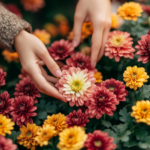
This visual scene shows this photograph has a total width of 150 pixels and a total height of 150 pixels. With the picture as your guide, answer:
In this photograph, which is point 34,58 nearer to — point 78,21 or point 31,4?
point 78,21

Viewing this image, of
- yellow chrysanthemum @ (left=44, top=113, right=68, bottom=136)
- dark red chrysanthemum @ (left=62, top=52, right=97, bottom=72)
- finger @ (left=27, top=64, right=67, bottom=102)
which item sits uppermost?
dark red chrysanthemum @ (left=62, top=52, right=97, bottom=72)

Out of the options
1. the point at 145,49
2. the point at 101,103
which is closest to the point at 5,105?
the point at 101,103

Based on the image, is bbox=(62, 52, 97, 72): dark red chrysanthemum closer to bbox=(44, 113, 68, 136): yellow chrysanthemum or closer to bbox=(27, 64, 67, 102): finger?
bbox=(27, 64, 67, 102): finger

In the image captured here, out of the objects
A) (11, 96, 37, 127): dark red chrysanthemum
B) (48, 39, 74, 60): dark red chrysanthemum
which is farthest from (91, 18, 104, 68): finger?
(11, 96, 37, 127): dark red chrysanthemum

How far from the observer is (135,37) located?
1.09m

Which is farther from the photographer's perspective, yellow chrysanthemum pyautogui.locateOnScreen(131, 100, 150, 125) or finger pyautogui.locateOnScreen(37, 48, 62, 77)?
finger pyautogui.locateOnScreen(37, 48, 62, 77)

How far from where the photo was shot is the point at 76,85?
2.56 ft

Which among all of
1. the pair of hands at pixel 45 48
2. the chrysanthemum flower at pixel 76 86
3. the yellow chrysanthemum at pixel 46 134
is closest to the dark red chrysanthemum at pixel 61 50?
the pair of hands at pixel 45 48

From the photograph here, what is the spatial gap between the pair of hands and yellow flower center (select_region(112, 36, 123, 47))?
5 centimetres

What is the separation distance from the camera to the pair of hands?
2.61 ft

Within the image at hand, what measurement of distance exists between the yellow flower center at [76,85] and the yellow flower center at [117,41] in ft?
0.94

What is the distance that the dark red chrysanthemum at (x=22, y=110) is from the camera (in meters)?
0.76

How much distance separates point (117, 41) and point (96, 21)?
0.49ft

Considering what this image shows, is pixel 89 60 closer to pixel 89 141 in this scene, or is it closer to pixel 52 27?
pixel 89 141
